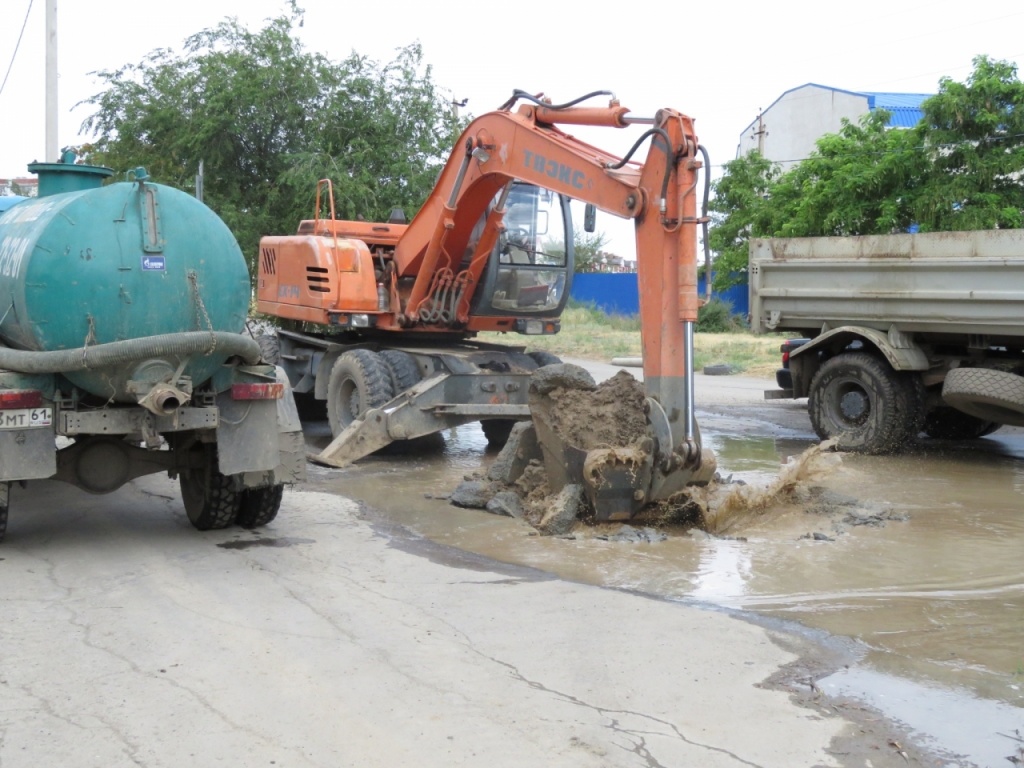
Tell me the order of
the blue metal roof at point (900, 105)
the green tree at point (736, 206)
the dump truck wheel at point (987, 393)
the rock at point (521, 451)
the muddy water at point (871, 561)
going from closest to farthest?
the muddy water at point (871, 561) < the rock at point (521, 451) < the dump truck wheel at point (987, 393) < the green tree at point (736, 206) < the blue metal roof at point (900, 105)

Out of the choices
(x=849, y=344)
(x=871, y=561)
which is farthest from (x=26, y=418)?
(x=849, y=344)

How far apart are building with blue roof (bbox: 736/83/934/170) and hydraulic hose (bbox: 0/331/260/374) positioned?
1494 inches

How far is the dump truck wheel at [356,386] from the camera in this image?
1141 cm

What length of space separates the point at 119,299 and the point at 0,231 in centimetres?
147

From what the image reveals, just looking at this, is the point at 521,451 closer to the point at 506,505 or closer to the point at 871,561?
the point at 506,505

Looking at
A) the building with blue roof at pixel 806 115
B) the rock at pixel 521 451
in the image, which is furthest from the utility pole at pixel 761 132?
the rock at pixel 521 451

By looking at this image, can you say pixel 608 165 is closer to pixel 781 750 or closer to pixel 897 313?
pixel 897 313

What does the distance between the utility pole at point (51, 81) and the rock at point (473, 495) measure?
1431 cm

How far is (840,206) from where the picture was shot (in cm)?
2342

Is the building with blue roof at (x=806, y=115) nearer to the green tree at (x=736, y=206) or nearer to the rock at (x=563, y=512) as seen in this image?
the green tree at (x=736, y=206)

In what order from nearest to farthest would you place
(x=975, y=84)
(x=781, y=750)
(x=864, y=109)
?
(x=781, y=750), (x=975, y=84), (x=864, y=109)

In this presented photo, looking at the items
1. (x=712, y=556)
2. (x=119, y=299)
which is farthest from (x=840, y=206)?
(x=119, y=299)

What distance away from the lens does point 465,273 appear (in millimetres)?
11953

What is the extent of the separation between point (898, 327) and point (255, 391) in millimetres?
7020
